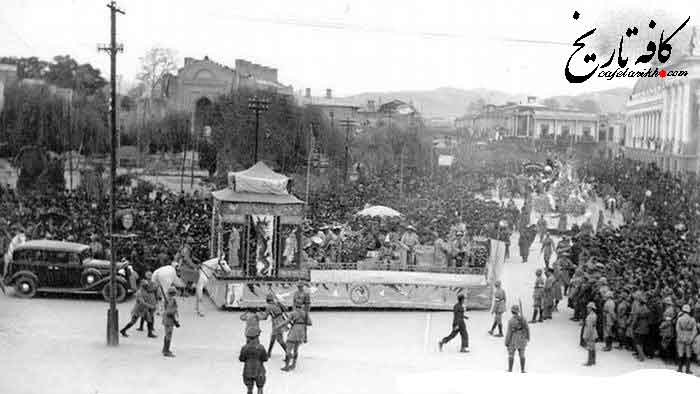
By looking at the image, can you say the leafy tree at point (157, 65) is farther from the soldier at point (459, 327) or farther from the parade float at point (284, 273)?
the soldier at point (459, 327)

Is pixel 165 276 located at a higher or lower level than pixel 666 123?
lower

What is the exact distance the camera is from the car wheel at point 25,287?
51.3ft

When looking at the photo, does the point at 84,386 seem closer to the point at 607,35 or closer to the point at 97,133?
the point at 607,35

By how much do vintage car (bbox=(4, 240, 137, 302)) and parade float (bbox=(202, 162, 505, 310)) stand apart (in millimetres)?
1702

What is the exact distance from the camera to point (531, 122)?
32438mm

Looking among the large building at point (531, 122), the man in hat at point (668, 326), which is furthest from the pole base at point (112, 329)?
the large building at point (531, 122)

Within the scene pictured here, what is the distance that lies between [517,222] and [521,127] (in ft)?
25.0

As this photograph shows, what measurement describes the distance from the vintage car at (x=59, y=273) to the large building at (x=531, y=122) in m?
16.1

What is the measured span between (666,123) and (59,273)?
27155 mm

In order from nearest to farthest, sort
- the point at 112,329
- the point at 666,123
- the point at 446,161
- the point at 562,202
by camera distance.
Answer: the point at 112,329
the point at 562,202
the point at 666,123
the point at 446,161

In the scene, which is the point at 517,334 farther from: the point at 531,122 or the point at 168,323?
the point at 531,122

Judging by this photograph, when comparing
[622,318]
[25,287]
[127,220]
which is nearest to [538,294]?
[622,318]

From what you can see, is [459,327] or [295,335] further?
[459,327]

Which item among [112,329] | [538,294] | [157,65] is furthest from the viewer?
[157,65]
